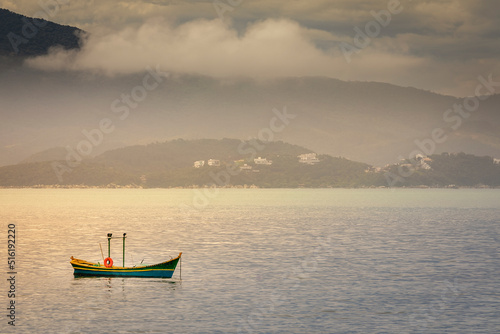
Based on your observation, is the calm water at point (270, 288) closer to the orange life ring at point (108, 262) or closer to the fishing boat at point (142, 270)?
the fishing boat at point (142, 270)

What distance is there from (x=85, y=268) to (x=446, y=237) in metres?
79.0

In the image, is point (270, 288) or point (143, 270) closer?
point (270, 288)

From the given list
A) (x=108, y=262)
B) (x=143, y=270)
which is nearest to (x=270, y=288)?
(x=143, y=270)

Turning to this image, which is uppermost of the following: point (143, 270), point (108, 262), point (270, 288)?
point (108, 262)

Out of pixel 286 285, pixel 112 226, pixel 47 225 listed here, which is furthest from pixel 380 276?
pixel 47 225

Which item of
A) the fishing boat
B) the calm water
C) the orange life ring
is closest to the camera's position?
the calm water

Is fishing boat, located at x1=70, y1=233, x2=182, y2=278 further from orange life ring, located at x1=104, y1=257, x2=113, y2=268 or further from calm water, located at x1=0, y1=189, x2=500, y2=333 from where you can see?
calm water, located at x1=0, y1=189, x2=500, y2=333

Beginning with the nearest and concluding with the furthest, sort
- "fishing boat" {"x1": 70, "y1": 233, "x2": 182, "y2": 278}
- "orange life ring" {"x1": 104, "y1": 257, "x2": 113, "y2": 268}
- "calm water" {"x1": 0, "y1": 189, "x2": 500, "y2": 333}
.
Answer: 1. "calm water" {"x1": 0, "y1": 189, "x2": 500, "y2": 333}
2. "fishing boat" {"x1": 70, "y1": 233, "x2": 182, "y2": 278}
3. "orange life ring" {"x1": 104, "y1": 257, "x2": 113, "y2": 268}

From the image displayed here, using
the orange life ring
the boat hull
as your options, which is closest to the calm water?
the boat hull

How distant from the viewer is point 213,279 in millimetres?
68625

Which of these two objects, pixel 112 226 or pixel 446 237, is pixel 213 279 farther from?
pixel 112 226

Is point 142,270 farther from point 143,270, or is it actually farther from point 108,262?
point 108,262

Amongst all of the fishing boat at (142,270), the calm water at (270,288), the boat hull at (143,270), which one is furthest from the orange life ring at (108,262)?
the calm water at (270,288)

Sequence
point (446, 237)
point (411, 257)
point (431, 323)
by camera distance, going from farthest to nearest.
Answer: point (446, 237)
point (411, 257)
point (431, 323)
